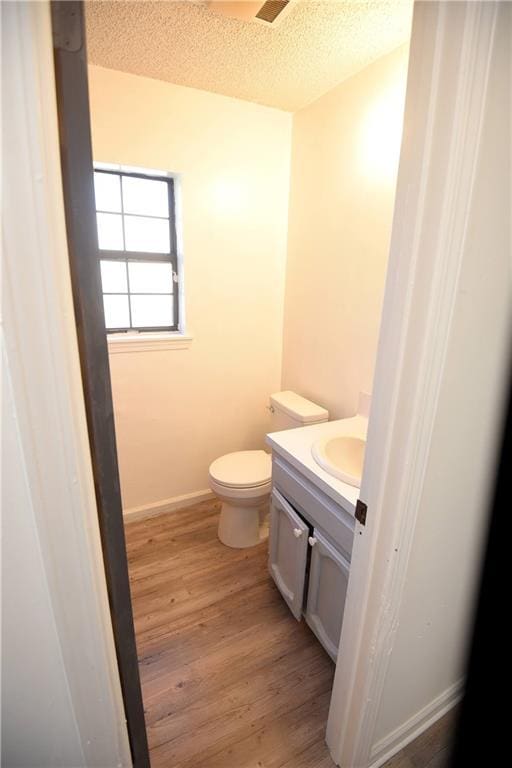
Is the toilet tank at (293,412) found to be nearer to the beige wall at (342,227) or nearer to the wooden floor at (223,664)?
the beige wall at (342,227)

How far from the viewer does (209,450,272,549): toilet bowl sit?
183cm

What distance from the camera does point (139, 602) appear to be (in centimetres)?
165

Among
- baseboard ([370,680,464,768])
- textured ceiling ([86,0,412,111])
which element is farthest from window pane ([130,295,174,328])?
baseboard ([370,680,464,768])

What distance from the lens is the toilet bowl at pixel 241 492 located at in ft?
6.02

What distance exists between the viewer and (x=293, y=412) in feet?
6.39

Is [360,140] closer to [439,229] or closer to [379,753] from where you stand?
[439,229]

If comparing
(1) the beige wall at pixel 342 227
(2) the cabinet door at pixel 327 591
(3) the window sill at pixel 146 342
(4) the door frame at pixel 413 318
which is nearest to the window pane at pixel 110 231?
(3) the window sill at pixel 146 342

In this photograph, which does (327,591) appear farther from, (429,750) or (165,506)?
(165,506)

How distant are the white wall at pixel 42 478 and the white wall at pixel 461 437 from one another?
24.9 inches

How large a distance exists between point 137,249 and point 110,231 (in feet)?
0.53

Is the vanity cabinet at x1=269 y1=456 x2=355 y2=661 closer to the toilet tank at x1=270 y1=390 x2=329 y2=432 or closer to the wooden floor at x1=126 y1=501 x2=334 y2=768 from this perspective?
the wooden floor at x1=126 y1=501 x2=334 y2=768

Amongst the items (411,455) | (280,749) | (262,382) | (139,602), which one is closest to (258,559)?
(139,602)

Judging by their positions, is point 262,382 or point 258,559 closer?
point 258,559

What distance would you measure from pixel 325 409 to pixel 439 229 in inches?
56.2
